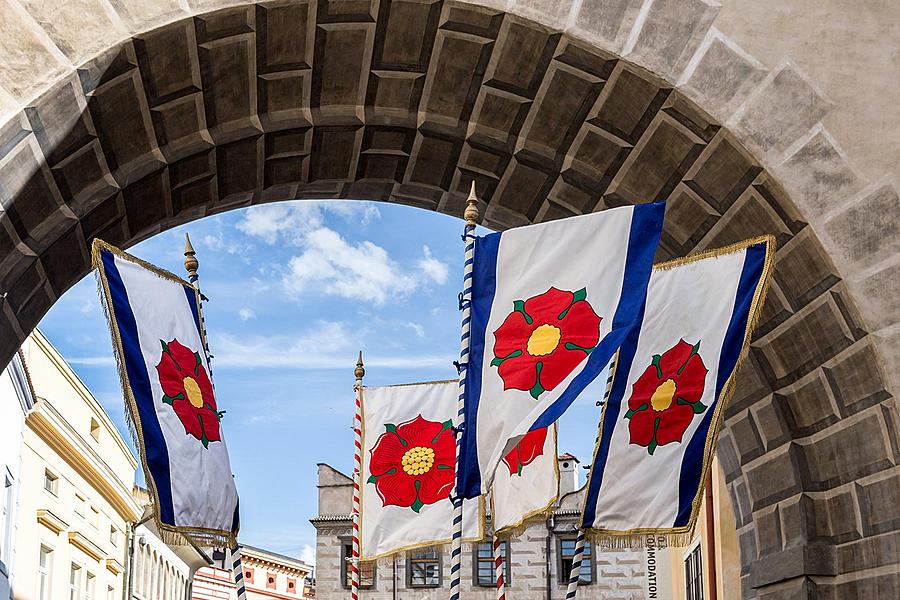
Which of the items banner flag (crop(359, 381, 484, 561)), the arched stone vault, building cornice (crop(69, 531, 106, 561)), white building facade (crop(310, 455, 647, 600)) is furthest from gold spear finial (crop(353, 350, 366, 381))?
white building facade (crop(310, 455, 647, 600))

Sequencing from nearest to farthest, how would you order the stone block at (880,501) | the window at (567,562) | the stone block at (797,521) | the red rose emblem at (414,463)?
the stone block at (880,501), the stone block at (797,521), the red rose emblem at (414,463), the window at (567,562)

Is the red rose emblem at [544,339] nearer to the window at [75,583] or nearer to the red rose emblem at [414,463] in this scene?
the red rose emblem at [414,463]

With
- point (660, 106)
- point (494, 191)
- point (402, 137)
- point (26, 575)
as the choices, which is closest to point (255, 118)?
point (402, 137)

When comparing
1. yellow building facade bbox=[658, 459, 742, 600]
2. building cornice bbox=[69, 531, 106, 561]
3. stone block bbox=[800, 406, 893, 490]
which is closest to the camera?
stone block bbox=[800, 406, 893, 490]

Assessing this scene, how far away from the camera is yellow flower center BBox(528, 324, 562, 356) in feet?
20.5

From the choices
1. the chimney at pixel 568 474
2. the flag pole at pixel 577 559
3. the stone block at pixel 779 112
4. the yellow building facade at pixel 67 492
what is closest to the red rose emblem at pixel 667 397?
the flag pole at pixel 577 559

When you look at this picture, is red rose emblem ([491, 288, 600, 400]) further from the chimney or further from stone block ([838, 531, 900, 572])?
the chimney

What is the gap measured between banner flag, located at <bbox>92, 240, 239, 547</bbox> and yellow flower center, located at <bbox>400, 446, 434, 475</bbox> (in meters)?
3.85

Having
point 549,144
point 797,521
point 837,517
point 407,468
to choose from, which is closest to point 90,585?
point 407,468

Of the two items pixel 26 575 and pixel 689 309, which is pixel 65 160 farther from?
pixel 26 575

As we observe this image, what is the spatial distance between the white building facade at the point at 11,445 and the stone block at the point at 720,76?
15.4 m

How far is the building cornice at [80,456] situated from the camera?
950 inches

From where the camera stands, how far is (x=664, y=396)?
7.18m

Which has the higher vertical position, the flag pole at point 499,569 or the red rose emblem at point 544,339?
the red rose emblem at point 544,339
